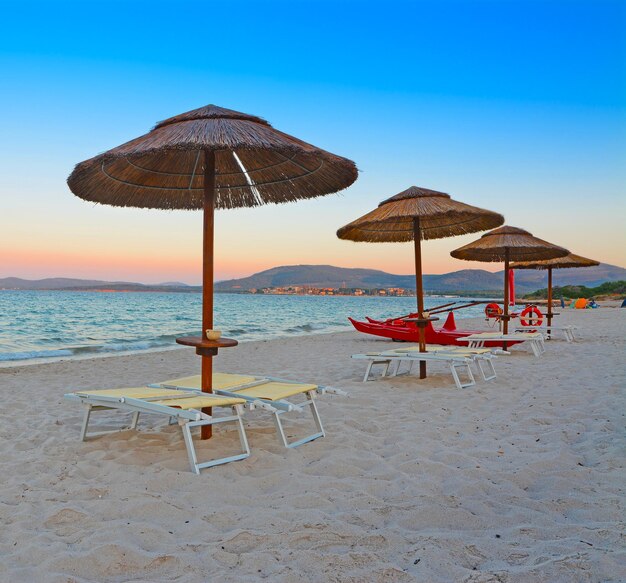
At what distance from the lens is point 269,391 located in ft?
12.8

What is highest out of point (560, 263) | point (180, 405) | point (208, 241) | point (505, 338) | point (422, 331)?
point (560, 263)

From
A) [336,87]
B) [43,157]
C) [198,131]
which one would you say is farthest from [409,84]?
[198,131]

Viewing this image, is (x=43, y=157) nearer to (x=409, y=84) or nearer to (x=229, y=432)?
(x=409, y=84)

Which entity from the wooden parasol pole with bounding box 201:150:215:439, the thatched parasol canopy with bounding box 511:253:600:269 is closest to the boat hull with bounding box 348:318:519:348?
the thatched parasol canopy with bounding box 511:253:600:269

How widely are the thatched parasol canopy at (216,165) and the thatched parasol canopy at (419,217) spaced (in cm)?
187

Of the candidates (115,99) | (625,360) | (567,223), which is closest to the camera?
(625,360)

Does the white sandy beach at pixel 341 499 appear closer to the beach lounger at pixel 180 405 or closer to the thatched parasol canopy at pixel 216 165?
the beach lounger at pixel 180 405

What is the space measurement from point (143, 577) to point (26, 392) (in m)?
5.45

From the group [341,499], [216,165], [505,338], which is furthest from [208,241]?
[505,338]

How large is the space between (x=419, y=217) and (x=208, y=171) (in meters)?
3.21

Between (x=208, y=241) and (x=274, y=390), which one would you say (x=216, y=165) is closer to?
(x=208, y=241)

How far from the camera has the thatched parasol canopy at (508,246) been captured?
9453 mm

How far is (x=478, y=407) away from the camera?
508 centimetres

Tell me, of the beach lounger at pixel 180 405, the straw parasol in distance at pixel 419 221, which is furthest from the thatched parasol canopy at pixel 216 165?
the straw parasol in distance at pixel 419 221
